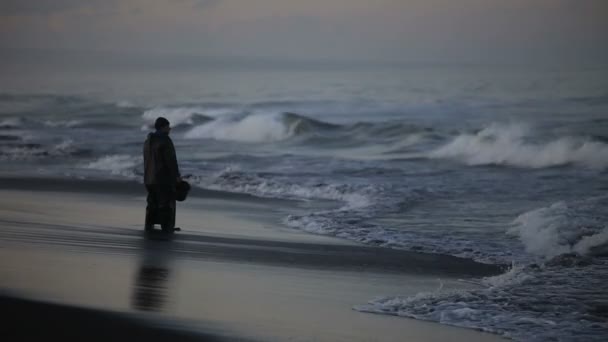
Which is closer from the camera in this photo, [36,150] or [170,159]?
[170,159]

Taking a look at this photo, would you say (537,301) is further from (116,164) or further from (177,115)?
(177,115)

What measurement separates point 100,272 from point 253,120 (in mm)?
22286

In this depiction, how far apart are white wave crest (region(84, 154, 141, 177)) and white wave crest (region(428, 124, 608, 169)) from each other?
6.15 m

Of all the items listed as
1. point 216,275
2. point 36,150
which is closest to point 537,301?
point 216,275

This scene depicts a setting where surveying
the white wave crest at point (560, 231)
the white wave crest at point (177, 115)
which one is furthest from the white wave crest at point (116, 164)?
the white wave crest at point (177, 115)

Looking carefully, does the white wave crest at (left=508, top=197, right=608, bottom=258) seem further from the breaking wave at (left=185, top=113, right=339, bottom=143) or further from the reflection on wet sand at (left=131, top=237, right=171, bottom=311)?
the breaking wave at (left=185, top=113, right=339, bottom=143)

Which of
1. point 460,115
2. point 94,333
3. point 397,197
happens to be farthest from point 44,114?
point 94,333

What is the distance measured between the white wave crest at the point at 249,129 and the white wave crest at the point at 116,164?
8.20 m

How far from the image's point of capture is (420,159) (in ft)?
67.9

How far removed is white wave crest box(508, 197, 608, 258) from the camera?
865 cm

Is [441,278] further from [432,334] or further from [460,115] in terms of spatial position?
[460,115]

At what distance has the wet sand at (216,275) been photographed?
531cm

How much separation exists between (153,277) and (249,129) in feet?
70.8

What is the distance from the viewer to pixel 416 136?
25500mm
